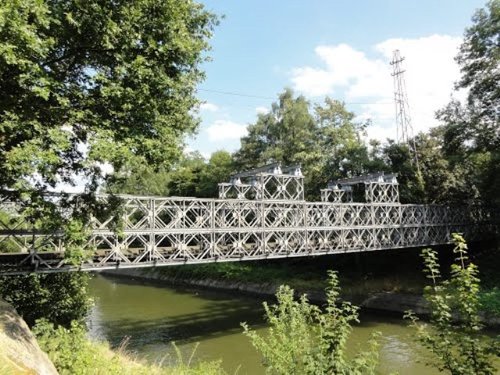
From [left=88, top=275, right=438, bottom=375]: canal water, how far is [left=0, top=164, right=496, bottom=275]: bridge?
12.0 feet

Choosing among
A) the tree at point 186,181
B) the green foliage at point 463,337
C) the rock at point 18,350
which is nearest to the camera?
the green foliage at point 463,337

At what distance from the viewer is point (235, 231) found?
19.9 metres

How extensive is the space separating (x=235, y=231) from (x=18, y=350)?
12486 mm

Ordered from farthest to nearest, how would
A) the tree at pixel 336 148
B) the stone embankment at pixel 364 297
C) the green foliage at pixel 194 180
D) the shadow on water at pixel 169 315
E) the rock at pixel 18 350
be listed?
the green foliage at pixel 194 180
the tree at pixel 336 148
the stone embankment at pixel 364 297
the shadow on water at pixel 169 315
the rock at pixel 18 350

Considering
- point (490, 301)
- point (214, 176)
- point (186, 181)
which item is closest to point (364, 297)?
point (490, 301)

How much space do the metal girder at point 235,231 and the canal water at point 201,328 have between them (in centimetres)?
366

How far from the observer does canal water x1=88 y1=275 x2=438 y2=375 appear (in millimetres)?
16234

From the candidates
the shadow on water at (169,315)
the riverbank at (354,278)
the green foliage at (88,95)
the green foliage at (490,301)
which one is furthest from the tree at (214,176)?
the green foliage at (88,95)

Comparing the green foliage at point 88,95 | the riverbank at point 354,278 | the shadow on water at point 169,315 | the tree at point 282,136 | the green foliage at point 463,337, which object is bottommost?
the shadow on water at point 169,315

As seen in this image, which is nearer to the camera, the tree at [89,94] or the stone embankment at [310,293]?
the tree at [89,94]

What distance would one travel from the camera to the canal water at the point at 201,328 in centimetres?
1623

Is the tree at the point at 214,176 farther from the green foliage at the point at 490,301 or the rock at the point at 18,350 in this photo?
the rock at the point at 18,350

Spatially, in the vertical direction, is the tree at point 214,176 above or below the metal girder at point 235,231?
above

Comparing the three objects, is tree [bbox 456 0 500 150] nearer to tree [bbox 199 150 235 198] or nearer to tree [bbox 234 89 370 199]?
tree [bbox 234 89 370 199]
